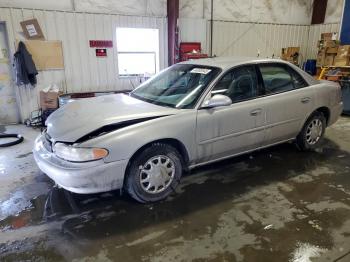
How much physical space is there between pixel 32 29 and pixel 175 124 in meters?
4.74

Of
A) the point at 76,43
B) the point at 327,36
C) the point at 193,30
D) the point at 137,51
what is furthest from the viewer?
the point at 327,36

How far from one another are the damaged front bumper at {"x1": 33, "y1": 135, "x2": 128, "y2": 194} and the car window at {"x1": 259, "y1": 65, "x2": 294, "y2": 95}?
6.71 ft

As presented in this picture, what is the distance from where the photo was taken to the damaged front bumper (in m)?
2.45

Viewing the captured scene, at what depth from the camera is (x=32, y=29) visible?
19.4 feet

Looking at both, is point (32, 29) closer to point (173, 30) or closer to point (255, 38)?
point (173, 30)

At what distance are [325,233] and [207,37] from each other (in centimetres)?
670

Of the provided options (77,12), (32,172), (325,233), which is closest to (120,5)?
(77,12)

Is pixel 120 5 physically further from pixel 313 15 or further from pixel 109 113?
pixel 313 15

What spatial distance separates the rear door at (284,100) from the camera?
353 centimetres

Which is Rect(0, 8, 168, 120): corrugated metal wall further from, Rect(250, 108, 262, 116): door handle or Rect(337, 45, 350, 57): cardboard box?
Rect(337, 45, 350, 57): cardboard box

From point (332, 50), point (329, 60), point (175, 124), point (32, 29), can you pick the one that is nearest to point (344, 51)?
point (332, 50)

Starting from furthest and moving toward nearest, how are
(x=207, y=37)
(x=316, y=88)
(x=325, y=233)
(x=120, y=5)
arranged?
(x=207, y=37), (x=120, y=5), (x=316, y=88), (x=325, y=233)

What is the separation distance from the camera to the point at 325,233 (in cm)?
243

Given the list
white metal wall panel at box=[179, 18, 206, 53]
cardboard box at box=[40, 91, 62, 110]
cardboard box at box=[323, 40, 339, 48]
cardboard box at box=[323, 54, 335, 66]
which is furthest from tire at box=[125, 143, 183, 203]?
cardboard box at box=[323, 40, 339, 48]
